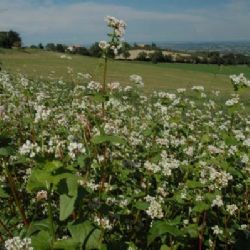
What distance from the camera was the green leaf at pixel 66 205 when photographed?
338 centimetres

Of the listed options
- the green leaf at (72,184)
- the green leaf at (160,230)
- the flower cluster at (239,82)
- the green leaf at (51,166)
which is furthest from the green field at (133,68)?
the green leaf at (72,184)

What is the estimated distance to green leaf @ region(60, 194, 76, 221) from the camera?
3.38 m

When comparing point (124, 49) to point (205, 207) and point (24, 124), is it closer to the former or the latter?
point (205, 207)

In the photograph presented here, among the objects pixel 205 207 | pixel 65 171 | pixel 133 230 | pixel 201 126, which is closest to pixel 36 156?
pixel 65 171

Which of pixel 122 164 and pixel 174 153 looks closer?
pixel 122 164

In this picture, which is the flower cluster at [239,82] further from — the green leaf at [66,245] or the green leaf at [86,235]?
the green leaf at [66,245]

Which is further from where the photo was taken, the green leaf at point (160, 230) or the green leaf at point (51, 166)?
the green leaf at point (160, 230)

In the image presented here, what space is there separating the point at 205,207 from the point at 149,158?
2767mm

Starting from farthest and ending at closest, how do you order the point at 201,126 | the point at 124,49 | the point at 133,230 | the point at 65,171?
1. the point at 201,126
2. the point at 133,230
3. the point at 124,49
4. the point at 65,171

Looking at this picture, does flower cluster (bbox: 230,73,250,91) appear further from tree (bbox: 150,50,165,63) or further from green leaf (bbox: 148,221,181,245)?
tree (bbox: 150,50,165,63)

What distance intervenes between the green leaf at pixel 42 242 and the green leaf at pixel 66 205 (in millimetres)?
368

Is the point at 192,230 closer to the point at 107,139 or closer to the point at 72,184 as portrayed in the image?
the point at 107,139

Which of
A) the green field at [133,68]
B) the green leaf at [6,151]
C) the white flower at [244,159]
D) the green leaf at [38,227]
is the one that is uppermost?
the green leaf at [6,151]

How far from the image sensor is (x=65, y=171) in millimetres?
3381
